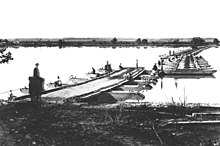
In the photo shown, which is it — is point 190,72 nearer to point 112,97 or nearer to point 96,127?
point 112,97

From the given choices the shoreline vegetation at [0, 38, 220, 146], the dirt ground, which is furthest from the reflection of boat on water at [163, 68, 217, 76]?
the dirt ground

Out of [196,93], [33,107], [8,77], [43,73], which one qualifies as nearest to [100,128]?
[33,107]

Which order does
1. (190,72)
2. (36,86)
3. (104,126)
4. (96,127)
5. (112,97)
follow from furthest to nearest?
(190,72)
(112,97)
(36,86)
(104,126)
(96,127)

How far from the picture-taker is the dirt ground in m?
11.3

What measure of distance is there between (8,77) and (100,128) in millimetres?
23039

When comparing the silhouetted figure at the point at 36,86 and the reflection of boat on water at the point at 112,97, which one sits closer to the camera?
the silhouetted figure at the point at 36,86

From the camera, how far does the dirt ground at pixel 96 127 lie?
11289 mm

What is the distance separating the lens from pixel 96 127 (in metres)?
12.3

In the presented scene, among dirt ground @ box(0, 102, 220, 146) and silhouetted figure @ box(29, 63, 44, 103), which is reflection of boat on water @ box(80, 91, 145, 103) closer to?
silhouetted figure @ box(29, 63, 44, 103)

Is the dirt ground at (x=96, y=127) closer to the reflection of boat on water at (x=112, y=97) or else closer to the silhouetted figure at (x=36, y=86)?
the silhouetted figure at (x=36, y=86)

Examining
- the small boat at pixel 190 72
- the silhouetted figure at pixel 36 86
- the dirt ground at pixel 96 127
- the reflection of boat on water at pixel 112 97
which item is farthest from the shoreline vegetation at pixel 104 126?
the small boat at pixel 190 72

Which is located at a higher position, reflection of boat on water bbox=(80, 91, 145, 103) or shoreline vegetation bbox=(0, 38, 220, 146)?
shoreline vegetation bbox=(0, 38, 220, 146)

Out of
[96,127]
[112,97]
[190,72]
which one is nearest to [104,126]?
[96,127]

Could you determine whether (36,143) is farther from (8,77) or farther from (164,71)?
(164,71)
